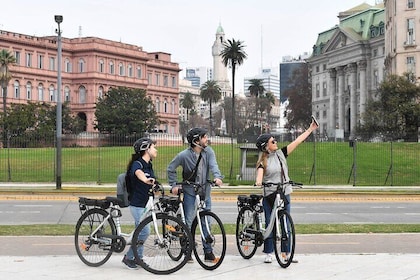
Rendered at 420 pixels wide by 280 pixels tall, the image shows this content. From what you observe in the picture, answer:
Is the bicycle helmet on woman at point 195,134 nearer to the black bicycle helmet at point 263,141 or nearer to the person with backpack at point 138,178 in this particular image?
the person with backpack at point 138,178

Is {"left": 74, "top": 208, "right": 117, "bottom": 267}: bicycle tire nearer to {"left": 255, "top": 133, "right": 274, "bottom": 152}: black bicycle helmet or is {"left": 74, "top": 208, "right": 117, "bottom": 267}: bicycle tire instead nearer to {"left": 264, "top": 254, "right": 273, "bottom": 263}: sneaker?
{"left": 264, "top": 254, "right": 273, "bottom": 263}: sneaker

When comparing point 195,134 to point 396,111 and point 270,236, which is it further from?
point 396,111

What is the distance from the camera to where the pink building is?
100 m

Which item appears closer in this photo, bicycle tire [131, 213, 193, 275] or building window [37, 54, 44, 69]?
bicycle tire [131, 213, 193, 275]

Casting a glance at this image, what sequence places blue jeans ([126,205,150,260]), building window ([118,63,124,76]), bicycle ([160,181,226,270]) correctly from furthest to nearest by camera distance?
1. building window ([118,63,124,76])
2. bicycle ([160,181,226,270])
3. blue jeans ([126,205,150,260])

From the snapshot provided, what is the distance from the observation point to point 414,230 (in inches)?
547

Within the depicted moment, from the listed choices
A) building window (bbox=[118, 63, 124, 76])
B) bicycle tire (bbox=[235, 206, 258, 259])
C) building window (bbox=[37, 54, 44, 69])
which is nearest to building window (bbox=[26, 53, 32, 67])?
building window (bbox=[37, 54, 44, 69])

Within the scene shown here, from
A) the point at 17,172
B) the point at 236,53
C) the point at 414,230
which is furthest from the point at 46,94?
the point at 414,230

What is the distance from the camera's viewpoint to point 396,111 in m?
62.2

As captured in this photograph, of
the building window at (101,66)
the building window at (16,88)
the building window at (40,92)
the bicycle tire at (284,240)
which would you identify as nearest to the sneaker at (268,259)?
the bicycle tire at (284,240)

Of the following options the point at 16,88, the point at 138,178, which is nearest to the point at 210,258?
the point at 138,178

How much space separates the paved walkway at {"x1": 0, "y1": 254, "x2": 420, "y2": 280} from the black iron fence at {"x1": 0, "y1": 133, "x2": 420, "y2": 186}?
22.8 m

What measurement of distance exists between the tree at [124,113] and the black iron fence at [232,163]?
47.7 metres

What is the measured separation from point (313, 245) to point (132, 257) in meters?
3.65
